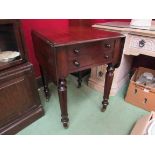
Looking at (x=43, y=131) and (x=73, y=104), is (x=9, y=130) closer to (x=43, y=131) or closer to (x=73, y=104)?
(x=43, y=131)

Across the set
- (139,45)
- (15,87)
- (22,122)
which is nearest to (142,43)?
(139,45)

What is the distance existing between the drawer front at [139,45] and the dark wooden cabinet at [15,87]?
0.81 m

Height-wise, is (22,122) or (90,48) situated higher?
(90,48)

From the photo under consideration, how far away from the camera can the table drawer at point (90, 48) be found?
834mm

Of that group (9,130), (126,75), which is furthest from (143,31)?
(9,130)

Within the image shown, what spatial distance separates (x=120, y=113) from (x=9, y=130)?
0.92 meters

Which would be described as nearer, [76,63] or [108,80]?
[76,63]

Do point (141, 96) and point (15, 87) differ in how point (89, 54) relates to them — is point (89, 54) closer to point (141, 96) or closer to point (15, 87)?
point (15, 87)

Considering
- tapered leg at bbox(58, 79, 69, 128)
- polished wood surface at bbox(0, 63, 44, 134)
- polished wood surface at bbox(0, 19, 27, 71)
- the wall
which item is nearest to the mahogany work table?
Answer: tapered leg at bbox(58, 79, 69, 128)

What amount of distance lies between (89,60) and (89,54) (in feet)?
0.13

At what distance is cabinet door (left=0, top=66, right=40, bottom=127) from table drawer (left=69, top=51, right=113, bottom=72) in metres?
0.36

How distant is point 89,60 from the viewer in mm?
927

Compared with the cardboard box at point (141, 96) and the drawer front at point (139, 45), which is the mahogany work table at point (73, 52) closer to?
the drawer front at point (139, 45)
